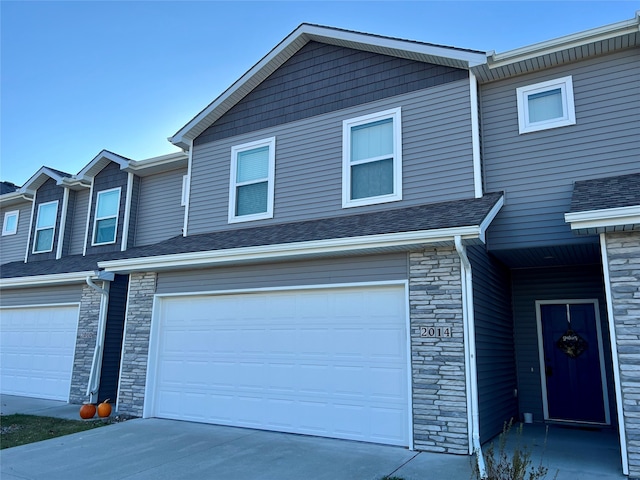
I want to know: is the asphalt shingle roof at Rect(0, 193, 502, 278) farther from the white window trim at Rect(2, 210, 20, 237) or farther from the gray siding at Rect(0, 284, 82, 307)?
the white window trim at Rect(2, 210, 20, 237)

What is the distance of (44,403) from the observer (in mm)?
11016

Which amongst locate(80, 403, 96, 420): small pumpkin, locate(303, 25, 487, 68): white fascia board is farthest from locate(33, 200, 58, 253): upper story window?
locate(303, 25, 487, 68): white fascia board

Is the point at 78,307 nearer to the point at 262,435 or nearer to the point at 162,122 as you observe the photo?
the point at 162,122

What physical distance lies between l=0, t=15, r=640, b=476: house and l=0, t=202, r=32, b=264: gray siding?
7364mm

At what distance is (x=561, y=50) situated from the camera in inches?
291

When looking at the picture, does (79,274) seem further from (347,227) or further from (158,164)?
(347,227)

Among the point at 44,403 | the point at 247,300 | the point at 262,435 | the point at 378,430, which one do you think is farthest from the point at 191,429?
the point at 44,403

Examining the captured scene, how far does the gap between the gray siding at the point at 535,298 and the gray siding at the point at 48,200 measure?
12.8m

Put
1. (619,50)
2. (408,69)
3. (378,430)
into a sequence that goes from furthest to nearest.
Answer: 1. (408,69)
2. (619,50)
3. (378,430)

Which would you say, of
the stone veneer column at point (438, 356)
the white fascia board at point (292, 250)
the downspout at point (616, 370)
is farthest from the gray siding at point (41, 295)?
the downspout at point (616, 370)

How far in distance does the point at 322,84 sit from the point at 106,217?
7.56 meters

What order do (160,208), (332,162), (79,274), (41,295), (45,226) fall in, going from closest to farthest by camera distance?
(332,162), (79,274), (41,295), (160,208), (45,226)

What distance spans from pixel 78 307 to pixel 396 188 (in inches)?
338

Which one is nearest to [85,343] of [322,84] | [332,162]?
[332,162]
